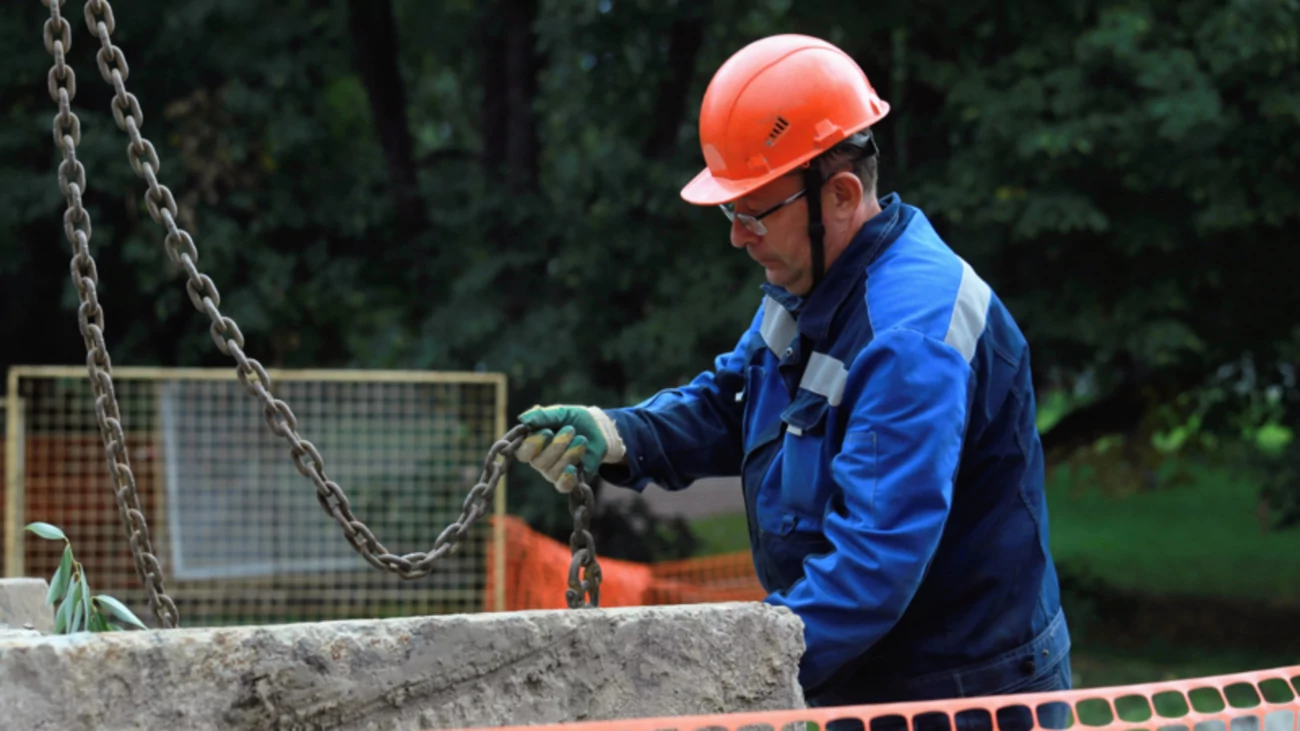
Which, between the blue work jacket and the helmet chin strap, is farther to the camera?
the helmet chin strap

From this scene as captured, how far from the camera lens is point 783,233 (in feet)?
9.90

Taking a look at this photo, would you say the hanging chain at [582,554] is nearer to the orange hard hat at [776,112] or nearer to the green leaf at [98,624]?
the orange hard hat at [776,112]

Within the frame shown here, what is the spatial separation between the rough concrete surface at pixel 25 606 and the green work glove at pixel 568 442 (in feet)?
3.93

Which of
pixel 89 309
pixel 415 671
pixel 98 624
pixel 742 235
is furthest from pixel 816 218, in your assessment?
pixel 98 624

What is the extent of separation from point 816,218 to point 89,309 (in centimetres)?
164

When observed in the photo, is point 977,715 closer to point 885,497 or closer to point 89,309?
point 885,497

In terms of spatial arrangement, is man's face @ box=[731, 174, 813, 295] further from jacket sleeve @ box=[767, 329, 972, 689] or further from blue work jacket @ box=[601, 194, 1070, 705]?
jacket sleeve @ box=[767, 329, 972, 689]

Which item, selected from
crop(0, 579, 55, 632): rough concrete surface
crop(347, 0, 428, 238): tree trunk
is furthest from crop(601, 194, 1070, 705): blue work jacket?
crop(347, 0, 428, 238): tree trunk

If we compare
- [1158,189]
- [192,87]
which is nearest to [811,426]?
[1158,189]

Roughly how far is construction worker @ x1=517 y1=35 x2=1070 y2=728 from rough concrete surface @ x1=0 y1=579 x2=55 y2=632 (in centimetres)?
172

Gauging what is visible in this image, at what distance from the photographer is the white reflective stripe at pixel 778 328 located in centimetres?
311

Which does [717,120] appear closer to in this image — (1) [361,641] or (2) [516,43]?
(1) [361,641]

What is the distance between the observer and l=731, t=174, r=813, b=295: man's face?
3006 millimetres

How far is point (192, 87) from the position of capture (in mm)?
10477
